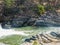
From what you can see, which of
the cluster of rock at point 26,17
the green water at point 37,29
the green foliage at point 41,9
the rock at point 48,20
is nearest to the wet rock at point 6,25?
the cluster of rock at point 26,17

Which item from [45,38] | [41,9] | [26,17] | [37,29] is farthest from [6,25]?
[45,38]

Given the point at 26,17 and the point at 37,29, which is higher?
the point at 26,17

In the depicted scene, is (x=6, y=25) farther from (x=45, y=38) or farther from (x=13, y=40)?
(x=45, y=38)

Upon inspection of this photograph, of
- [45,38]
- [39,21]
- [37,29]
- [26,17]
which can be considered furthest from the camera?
[26,17]

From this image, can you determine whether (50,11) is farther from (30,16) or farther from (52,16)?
(30,16)

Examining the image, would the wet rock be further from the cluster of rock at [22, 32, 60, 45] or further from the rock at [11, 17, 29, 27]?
the cluster of rock at [22, 32, 60, 45]

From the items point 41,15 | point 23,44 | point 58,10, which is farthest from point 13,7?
point 23,44

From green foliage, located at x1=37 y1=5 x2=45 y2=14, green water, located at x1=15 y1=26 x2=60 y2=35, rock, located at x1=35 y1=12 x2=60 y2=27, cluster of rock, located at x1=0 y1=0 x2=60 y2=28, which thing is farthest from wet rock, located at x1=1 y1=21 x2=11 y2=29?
green foliage, located at x1=37 y1=5 x2=45 y2=14
